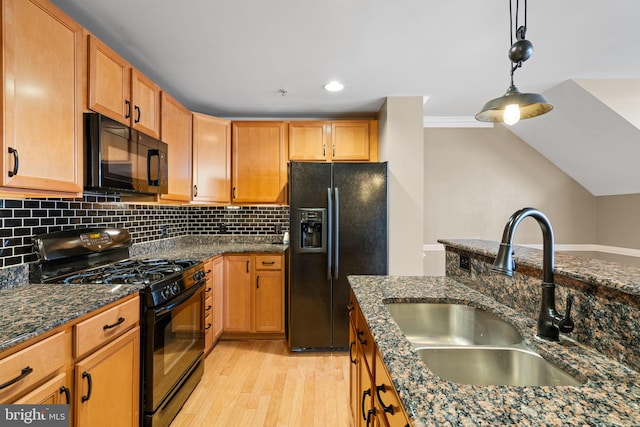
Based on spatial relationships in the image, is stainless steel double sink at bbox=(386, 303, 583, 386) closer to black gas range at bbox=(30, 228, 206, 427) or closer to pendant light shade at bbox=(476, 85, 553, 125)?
pendant light shade at bbox=(476, 85, 553, 125)

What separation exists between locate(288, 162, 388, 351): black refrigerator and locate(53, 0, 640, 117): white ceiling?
0.79 meters

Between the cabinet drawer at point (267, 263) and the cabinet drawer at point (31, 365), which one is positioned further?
the cabinet drawer at point (267, 263)

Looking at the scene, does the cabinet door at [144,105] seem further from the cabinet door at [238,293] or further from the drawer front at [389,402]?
the drawer front at [389,402]

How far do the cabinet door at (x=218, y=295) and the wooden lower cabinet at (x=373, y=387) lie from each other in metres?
1.61

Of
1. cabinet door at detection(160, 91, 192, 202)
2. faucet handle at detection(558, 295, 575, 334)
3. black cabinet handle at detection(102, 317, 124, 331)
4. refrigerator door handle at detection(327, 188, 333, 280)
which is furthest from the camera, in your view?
refrigerator door handle at detection(327, 188, 333, 280)

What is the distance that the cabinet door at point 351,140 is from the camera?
3254 millimetres

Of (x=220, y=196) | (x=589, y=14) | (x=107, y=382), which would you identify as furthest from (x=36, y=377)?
(x=589, y=14)

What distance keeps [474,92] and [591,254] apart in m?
2.70

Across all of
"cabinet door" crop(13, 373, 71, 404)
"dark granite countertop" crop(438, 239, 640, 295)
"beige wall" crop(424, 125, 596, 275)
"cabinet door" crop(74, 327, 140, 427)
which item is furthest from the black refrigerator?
"cabinet door" crop(13, 373, 71, 404)

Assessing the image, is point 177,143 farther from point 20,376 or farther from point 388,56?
point 20,376

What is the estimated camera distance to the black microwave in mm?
1619

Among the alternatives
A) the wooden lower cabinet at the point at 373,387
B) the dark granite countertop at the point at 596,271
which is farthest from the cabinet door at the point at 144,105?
the dark granite countertop at the point at 596,271

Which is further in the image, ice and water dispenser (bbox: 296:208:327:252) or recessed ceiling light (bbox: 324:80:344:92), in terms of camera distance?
→ ice and water dispenser (bbox: 296:208:327:252)

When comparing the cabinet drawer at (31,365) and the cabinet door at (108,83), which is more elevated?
the cabinet door at (108,83)
